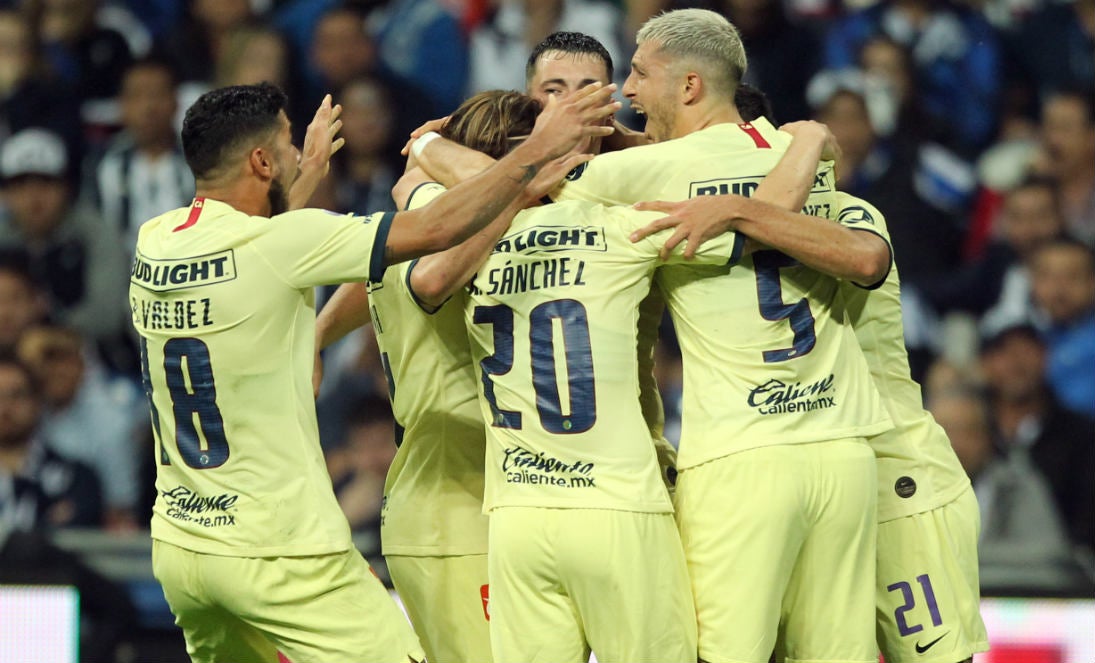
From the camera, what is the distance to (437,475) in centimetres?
531

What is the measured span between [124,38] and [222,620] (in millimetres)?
6743

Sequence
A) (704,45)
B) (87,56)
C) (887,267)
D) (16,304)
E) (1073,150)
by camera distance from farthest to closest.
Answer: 1. (87,56)
2. (1073,150)
3. (16,304)
4. (704,45)
5. (887,267)

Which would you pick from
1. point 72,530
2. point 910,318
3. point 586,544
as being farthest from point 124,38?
point 586,544

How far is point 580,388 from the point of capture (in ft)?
15.1

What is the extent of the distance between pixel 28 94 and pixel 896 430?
24.0ft

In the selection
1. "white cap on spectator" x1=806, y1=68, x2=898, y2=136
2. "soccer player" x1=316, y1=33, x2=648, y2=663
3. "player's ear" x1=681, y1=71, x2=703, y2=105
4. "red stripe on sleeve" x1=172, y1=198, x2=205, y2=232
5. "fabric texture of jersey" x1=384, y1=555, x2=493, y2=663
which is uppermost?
"white cap on spectator" x1=806, y1=68, x2=898, y2=136

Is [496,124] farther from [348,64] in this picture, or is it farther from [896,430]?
[348,64]

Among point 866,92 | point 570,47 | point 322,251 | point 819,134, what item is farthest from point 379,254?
point 866,92

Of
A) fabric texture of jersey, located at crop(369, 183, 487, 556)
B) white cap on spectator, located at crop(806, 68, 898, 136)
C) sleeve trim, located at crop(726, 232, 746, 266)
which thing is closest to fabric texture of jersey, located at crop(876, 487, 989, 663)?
sleeve trim, located at crop(726, 232, 746, 266)

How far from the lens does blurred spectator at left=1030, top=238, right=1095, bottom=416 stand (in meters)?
9.51

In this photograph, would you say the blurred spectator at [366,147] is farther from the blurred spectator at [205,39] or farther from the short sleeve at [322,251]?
the short sleeve at [322,251]

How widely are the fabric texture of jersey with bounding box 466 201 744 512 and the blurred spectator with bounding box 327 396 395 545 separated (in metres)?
4.10

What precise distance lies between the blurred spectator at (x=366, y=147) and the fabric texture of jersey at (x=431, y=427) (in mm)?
4685

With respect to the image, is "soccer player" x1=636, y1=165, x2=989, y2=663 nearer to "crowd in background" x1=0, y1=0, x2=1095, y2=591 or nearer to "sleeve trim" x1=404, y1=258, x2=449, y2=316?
"sleeve trim" x1=404, y1=258, x2=449, y2=316
